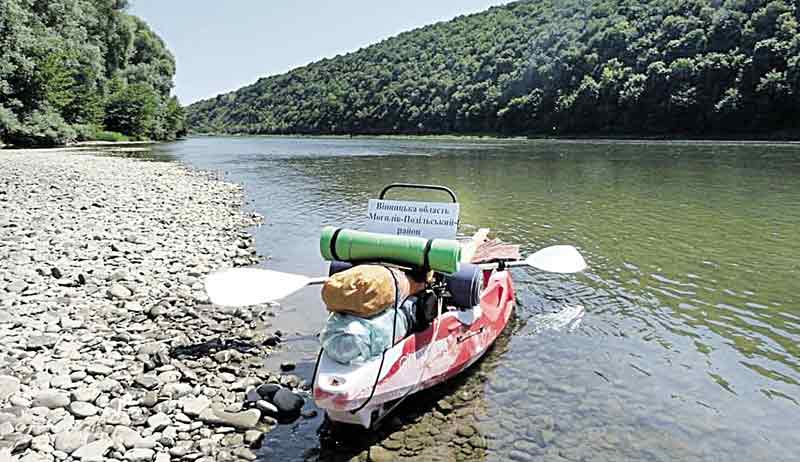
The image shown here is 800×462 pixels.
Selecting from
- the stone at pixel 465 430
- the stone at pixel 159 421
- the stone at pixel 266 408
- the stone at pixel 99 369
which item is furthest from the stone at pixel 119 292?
the stone at pixel 465 430

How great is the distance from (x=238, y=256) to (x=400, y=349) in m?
6.70

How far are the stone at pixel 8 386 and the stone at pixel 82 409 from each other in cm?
50

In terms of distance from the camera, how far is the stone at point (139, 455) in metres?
4.22

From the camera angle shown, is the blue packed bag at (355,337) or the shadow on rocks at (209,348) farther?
the shadow on rocks at (209,348)

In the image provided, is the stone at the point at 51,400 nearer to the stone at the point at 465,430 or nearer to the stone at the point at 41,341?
the stone at the point at 41,341

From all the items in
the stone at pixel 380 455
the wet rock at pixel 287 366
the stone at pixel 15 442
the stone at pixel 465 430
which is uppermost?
the stone at pixel 15 442

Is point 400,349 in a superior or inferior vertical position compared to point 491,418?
superior

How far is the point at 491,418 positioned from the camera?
5.38 meters

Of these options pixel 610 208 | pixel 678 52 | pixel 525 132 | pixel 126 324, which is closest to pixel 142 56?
pixel 525 132

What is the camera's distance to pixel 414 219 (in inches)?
246

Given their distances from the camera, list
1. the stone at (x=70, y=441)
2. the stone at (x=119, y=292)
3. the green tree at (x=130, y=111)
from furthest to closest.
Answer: the green tree at (x=130, y=111) < the stone at (x=119, y=292) < the stone at (x=70, y=441)

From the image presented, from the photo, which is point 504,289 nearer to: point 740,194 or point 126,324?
point 126,324

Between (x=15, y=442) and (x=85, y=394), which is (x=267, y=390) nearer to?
(x=85, y=394)

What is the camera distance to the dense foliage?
36031 mm
